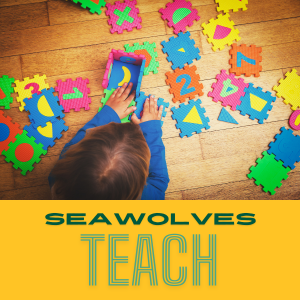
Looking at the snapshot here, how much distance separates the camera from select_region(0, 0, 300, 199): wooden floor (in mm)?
1397

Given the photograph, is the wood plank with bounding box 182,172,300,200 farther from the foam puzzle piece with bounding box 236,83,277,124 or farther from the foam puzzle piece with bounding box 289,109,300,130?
the foam puzzle piece with bounding box 236,83,277,124

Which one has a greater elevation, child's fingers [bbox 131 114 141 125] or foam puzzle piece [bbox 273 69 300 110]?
foam puzzle piece [bbox 273 69 300 110]

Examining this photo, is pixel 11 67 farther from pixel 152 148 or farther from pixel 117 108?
pixel 152 148

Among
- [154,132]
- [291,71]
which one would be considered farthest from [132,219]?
[291,71]

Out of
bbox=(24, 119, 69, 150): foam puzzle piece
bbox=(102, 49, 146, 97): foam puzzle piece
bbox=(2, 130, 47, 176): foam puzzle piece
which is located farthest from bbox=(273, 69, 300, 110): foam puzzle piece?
bbox=(2, 130, 47, 176): foam puzzle piece

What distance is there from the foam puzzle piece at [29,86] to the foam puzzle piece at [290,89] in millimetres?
1484

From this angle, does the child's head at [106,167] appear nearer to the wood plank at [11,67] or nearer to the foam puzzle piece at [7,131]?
the foam puzzle piece at [7,131]

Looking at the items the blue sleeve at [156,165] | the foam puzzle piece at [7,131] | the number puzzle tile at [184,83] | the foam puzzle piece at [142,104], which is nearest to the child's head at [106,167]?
the blue sleeve at [156,165]

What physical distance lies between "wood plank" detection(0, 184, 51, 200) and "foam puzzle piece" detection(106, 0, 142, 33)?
1094 millimetres

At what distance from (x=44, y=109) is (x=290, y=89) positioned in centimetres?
157

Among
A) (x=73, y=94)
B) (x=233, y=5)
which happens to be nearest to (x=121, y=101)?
(x=73, y=94)

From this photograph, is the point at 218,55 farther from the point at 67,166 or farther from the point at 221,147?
the point at 67,166

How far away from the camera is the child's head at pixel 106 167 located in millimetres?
840

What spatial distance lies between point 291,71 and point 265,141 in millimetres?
491
